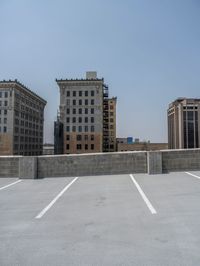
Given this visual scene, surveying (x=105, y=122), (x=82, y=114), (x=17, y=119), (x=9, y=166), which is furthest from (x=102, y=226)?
(x=105, y=122)

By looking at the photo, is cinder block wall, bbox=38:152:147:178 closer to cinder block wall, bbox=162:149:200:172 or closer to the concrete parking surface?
cinder block wall, bbox=162:149:200:172

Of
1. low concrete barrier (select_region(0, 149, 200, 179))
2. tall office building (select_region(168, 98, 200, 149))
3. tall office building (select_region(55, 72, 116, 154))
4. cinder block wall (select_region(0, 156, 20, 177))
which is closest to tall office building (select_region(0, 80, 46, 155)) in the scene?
tall office building (select_region(55, 72, 116, 154))

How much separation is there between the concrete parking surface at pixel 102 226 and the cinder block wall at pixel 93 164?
3.46 metres

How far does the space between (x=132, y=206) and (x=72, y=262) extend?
311 cm

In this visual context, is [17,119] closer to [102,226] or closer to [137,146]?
[137,146]

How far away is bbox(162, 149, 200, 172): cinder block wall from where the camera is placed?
12.5 m

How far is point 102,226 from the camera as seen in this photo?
16.9 ft

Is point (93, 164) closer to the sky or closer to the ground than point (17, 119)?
closer to the ground

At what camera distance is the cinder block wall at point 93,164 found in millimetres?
12562

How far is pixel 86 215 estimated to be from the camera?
19.5 ft

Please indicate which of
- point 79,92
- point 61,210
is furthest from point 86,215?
Result: point 79,92

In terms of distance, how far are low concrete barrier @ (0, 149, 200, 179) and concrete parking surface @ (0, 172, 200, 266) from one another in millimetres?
3352

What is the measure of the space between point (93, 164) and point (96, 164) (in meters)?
0.15

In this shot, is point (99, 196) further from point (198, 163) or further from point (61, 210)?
point (198, 163)
